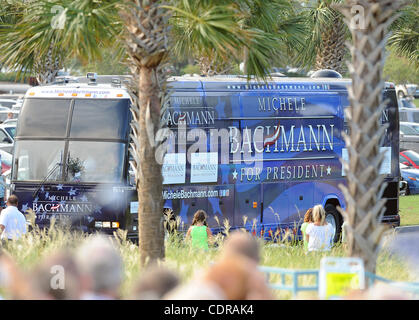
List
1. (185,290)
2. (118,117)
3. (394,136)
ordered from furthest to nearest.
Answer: (394,136)
(118,117)
(185,290)

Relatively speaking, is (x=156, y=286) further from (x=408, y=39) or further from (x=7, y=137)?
(x=7, y=137)

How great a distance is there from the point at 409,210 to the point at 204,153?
1068 centimetres

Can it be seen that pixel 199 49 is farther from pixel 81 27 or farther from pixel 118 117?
pixel 118 117

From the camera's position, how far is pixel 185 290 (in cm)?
504

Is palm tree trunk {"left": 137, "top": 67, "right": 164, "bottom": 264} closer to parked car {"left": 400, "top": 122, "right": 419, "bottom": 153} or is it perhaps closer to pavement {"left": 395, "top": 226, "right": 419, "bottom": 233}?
pavement {"left": 395, "top": 226, "right": 419, "bottom": 233}

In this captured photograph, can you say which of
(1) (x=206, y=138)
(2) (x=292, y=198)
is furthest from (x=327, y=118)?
(1) (x=206, y=138)

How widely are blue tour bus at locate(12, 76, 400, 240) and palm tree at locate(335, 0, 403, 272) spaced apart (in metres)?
6.53

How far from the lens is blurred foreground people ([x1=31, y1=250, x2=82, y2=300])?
230 inches

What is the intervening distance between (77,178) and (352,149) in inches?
319

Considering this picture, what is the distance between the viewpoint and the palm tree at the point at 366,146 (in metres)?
8.87

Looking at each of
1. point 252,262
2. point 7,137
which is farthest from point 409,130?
point 252,262

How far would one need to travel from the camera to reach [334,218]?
2058cm

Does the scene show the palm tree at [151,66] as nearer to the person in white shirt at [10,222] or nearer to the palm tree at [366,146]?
the palm tree at [366,146]

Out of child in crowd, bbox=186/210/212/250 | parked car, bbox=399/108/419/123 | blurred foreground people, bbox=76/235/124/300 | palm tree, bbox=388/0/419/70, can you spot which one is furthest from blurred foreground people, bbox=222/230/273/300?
parked car, bbox=399/108/419/123
